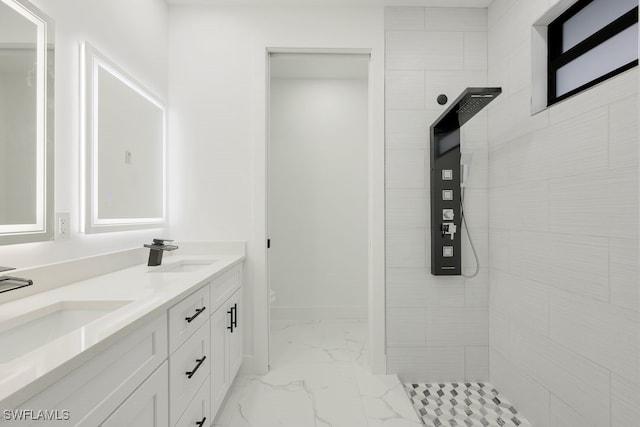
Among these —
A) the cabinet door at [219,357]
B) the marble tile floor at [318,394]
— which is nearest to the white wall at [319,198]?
the marble tile floor at [318,394]

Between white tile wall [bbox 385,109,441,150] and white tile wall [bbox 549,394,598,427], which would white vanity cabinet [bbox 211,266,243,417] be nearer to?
white tile wall [bbox 385,109,441,150]

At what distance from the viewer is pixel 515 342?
76.2 inches

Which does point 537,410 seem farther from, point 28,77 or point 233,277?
point 28,77

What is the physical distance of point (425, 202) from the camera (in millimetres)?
2225

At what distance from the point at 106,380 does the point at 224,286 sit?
1.02 meters

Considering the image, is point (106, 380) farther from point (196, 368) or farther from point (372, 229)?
point (372, 229)

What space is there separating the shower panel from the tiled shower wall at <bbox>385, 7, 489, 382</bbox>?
0.09m

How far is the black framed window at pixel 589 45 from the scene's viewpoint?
1.33 meters

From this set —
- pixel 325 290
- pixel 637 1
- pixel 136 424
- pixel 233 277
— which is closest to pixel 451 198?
pixel 637 1

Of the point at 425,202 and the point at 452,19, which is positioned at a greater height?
the point at 452,19

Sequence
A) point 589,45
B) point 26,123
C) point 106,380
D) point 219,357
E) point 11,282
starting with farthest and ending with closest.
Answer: point 219,357, point 589,45, point 26,123, point 11,282, point 106,380

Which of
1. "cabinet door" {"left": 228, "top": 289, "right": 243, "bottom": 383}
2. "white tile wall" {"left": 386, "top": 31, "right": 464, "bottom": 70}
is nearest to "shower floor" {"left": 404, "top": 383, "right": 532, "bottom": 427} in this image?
"cabinet door" {"left": 228, "top": 289, "right": 243, "bottom": 383}

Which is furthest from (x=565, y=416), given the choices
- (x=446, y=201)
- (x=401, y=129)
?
(x=401, y=129)

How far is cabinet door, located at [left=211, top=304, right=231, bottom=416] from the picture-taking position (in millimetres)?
1566
